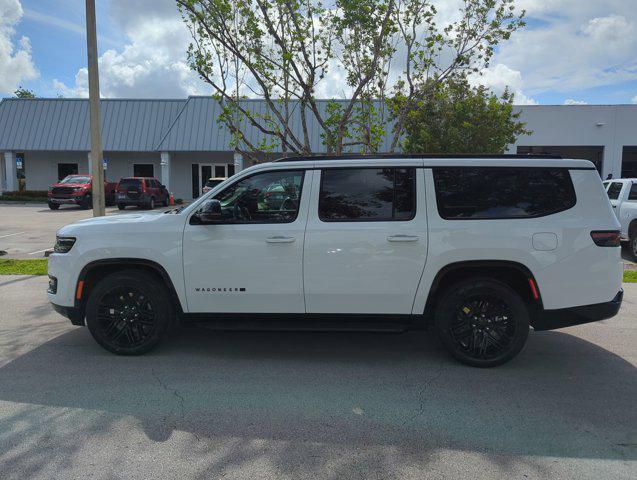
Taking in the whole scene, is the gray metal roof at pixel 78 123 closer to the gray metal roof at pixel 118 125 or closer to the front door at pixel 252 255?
the gray metal roof at pixel 118 125

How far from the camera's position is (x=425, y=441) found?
347 cm

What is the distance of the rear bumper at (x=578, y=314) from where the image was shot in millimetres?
→ 4633

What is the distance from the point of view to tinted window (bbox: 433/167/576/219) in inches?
185

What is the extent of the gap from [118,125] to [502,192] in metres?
30.5

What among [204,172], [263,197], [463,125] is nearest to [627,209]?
[463,125]

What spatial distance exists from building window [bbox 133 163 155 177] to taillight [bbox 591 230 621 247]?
3235cm

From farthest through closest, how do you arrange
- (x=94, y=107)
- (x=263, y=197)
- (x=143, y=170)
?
(x=143, y=170) < (x=94, y=107) < (x=263, y=197)

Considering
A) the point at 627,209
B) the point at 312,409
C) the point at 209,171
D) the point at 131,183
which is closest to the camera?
the point at 312,409

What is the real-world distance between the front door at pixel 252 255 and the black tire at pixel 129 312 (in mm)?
351

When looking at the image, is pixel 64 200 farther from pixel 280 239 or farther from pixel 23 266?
pixel 280 239

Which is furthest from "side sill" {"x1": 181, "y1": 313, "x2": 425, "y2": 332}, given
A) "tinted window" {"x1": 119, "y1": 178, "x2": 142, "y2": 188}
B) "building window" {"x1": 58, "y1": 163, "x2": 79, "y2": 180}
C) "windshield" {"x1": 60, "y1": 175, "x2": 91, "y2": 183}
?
"building window" {"x1": 58, "y1": 163, "x2": 79, "y2": 180}

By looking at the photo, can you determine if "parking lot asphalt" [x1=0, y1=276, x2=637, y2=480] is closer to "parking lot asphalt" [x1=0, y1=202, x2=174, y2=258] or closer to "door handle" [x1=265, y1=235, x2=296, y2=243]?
"door handle" [x1=265, y1=235, x2=296, y2=243]

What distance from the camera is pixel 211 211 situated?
182 inches

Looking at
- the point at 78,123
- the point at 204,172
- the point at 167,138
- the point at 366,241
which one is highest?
the point at 78,123
